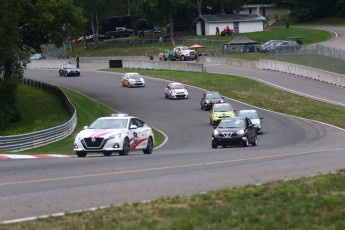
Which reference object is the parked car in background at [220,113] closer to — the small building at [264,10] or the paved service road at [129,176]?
the paved service road at [129,176]

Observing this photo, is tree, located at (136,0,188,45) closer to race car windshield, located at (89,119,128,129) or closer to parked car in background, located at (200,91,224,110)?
parked car in background, located at (200,91,224,110)

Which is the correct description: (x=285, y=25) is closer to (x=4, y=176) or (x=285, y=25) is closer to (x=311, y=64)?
(x=311, y=64)

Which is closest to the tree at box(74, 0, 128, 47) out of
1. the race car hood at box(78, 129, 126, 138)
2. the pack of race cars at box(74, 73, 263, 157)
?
the pack of race cars at box(74, 73, 263, 157)

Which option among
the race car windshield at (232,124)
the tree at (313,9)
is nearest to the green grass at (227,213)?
the race car windshield at (232,124)

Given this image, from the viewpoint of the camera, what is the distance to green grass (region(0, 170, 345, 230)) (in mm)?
11227

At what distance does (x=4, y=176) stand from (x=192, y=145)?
20.0 metres

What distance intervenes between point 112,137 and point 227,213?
49.3 feet

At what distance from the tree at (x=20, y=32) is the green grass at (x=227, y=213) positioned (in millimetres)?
34256

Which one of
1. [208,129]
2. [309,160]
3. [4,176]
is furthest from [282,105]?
[4,176]

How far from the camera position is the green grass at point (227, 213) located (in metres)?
11.2

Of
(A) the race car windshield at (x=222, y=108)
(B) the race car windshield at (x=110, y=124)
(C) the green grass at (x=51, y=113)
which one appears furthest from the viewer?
(A) the race car windshield at (x=222, y=108)

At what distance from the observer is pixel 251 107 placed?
5694 cm

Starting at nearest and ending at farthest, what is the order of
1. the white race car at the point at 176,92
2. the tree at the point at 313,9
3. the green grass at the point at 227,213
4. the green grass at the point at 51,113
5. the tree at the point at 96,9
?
1. the green grass at the point at 227,213
2. the green grass at the point at 51,113
3. the white race car at the point at 176,92
4. the tree at the point at 96,9
5. the tree at the point at 313,9

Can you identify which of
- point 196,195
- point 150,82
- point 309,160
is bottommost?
point 150,82
